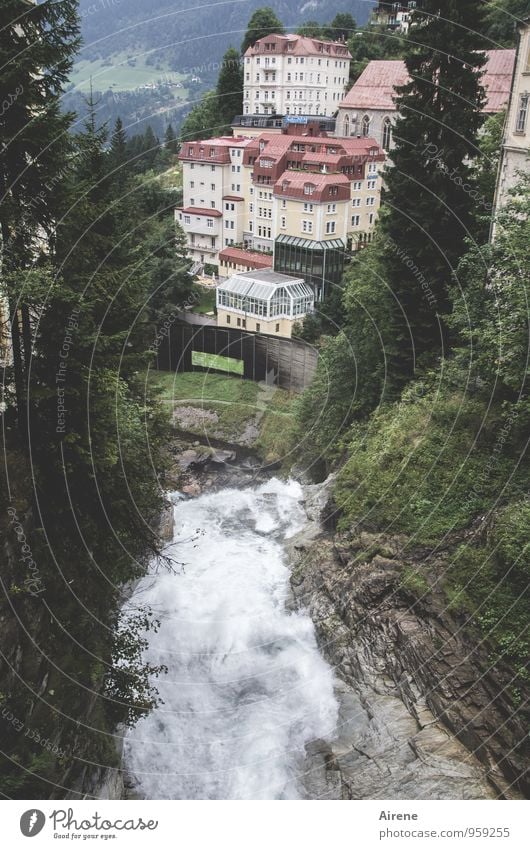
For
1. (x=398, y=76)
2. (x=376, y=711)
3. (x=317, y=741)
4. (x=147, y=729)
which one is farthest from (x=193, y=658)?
(x=398, y=76)

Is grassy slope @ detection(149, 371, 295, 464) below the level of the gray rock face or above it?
below

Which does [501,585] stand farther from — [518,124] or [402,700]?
[518,124]

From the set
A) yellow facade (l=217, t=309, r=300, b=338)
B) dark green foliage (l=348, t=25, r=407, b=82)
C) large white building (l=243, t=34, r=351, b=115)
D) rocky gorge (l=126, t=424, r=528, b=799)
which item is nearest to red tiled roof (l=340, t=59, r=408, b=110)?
large white building (l=243, t=34, r=351, b=115)

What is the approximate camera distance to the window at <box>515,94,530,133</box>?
2334 cm

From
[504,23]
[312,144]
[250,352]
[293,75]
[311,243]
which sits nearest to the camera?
[250,352]

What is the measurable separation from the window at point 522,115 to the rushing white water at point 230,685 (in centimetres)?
1738

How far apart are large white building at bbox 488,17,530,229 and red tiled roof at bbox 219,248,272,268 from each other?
30661mm

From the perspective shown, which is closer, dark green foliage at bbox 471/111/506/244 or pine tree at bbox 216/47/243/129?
dark green foliage at bbox 471/111/506/244

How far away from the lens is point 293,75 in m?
71.7

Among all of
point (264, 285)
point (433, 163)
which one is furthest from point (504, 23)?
point (433, 163)

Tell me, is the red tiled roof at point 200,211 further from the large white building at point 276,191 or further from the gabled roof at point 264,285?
the gabled roof at point 264,285

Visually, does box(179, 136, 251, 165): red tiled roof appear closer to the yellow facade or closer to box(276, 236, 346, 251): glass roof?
box(276, 236, 346, 251): glass roof

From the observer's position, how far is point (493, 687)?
14.7 metres

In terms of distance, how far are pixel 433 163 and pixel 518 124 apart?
3023mm
